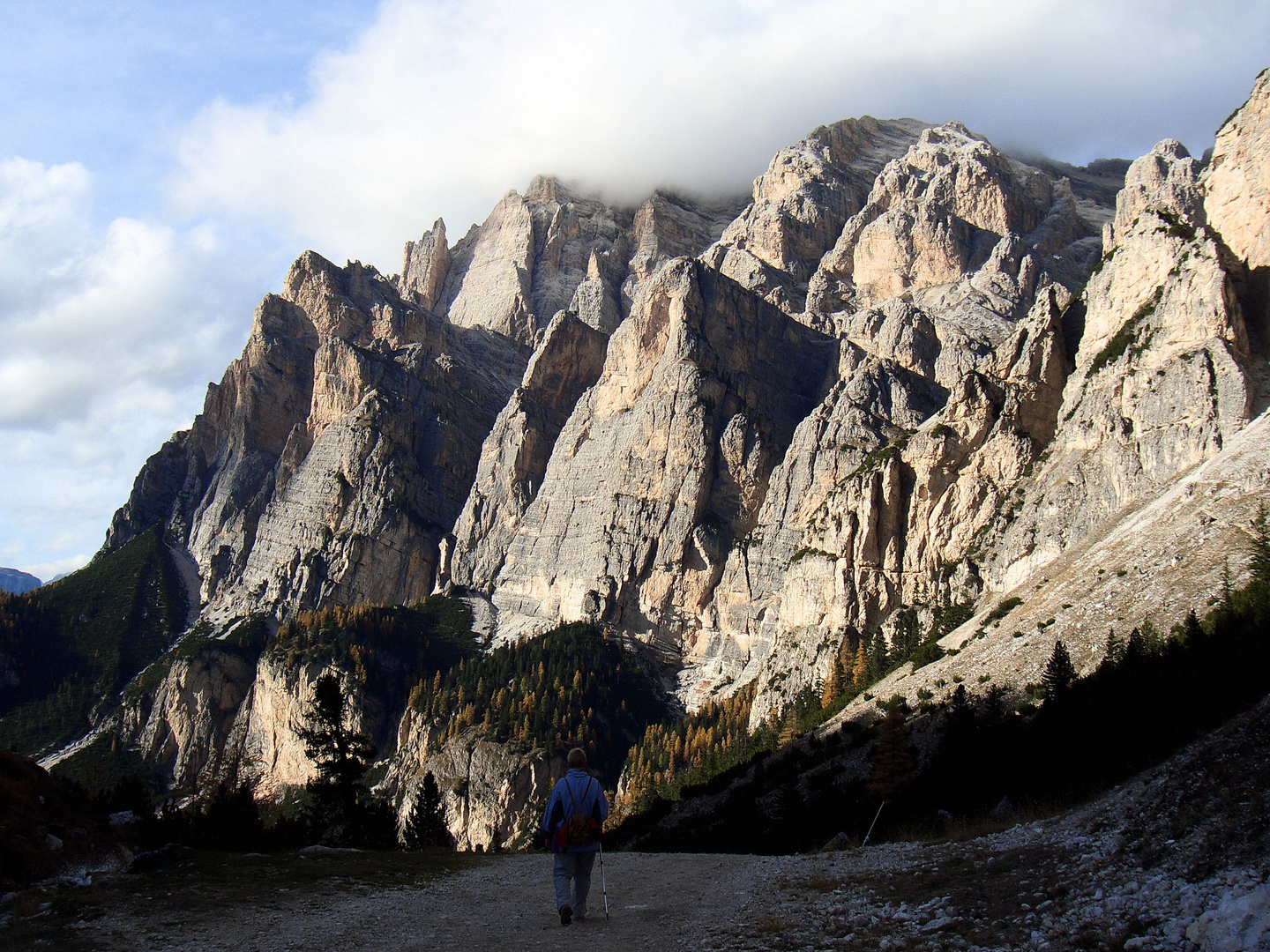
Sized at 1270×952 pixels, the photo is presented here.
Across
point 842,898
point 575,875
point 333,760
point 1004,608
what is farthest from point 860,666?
point 575,875

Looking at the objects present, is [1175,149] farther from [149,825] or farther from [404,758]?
[149,825]

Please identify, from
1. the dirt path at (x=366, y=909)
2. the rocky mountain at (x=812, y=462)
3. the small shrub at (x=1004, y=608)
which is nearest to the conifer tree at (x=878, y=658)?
the rocky mountain at (x=812, y=462)

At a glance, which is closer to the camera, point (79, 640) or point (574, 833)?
point (574, 833)

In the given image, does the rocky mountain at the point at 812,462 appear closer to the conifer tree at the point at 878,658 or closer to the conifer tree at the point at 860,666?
the conifer tree at the point at 860,666

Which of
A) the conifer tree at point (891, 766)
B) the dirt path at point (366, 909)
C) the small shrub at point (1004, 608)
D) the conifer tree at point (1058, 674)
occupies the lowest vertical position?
the dirt path at point (366, 909)

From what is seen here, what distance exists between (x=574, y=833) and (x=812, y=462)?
121m

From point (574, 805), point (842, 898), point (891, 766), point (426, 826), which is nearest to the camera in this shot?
point (842, 898)

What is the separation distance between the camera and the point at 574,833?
636 inches

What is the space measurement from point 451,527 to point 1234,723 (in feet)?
575

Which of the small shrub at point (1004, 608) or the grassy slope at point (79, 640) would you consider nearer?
the small shrub at point (1004, 608)

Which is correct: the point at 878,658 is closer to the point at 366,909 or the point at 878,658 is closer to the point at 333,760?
the point at 333,760

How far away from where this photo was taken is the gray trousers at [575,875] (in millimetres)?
16469

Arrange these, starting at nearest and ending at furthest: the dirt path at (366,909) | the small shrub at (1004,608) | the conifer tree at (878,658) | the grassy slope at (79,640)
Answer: the dirt path at (366,909), the small shrub at (1004,608), the conifer tree at (878,658), the grassy slope at (79,640)

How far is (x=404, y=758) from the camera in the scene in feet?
423
